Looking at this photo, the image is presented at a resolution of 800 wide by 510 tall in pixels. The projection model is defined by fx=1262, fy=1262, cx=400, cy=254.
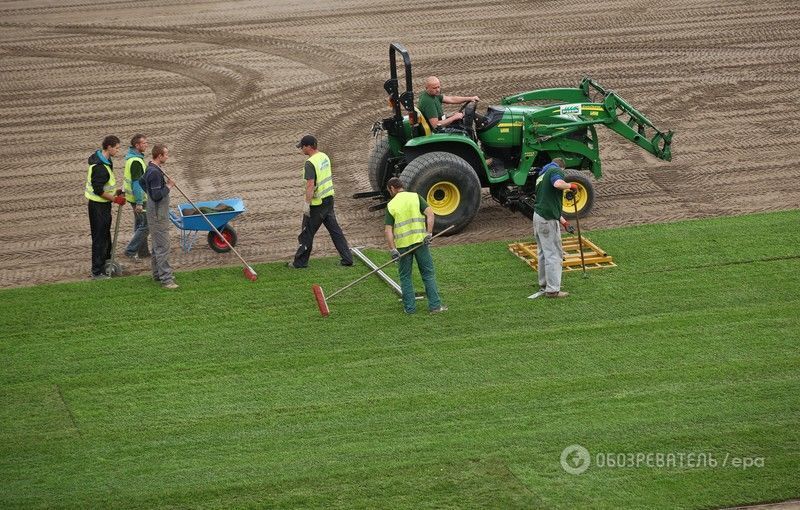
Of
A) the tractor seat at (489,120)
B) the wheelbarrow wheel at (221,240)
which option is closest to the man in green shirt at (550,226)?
the tractor seat at (489,120)

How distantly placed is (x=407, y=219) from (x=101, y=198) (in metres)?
4.37

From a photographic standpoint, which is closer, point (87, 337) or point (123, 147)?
point (87, 337)

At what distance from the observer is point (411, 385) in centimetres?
1323

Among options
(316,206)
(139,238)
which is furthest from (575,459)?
(139,238)

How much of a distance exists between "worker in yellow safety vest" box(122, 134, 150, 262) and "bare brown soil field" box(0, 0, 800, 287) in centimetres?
42

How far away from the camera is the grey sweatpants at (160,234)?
16.1 m

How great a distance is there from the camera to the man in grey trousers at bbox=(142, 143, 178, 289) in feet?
52.3

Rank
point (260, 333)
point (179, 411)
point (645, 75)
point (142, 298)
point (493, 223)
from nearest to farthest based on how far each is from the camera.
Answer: point (179, 411) < point (260, 333) < point (142, 298) < point (493, 223) < point (645, 75)

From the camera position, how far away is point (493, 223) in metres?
18.8

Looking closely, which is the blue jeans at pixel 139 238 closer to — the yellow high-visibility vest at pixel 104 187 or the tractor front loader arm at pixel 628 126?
the yellow high-visibility vest at pixel 104 187

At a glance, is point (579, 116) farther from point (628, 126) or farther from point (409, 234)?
point (409, 234)

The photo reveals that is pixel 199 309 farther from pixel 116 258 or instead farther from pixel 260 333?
pixel 116 258

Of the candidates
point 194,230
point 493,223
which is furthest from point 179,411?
point 493,223

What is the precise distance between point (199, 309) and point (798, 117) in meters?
12.8
